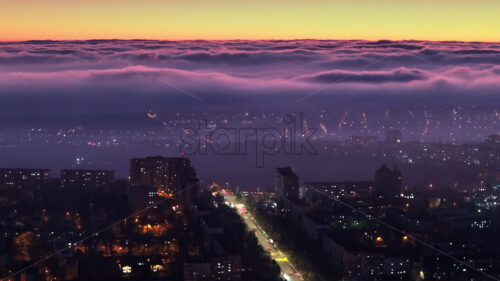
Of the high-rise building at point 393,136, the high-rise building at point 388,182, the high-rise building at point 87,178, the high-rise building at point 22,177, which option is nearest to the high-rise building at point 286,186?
the high-rise building at point 388,182

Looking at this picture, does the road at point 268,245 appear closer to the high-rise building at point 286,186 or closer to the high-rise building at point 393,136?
Answer: the high-rise building at point 286,186

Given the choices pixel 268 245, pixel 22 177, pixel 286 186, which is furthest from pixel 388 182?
pixel 22 177

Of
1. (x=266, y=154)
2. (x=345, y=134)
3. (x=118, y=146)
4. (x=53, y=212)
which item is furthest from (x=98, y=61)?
(x=345, y=134)

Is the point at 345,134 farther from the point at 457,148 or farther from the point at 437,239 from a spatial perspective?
the point at 437,239

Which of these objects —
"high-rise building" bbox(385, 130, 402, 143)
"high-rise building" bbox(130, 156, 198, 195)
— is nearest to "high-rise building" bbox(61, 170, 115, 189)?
"high-rise building" bbox(130, 156, 198, 195)

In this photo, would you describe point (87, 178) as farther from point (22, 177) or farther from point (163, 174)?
point (163, 174)

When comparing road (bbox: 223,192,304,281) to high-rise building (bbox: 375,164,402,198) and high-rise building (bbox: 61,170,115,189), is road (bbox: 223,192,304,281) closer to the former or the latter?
high-rise building (bbox: 61,170,115,189)

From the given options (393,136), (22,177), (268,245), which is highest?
(393,136)
